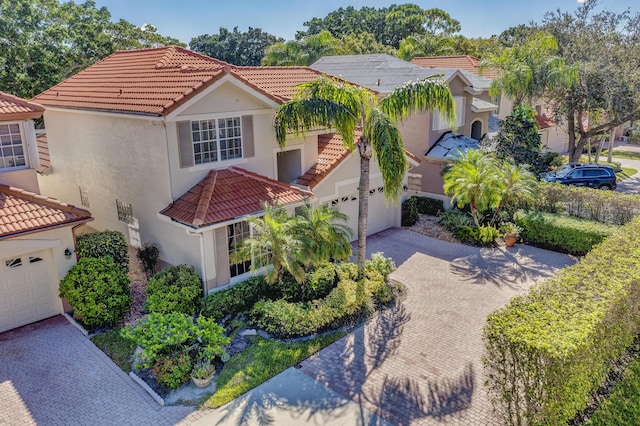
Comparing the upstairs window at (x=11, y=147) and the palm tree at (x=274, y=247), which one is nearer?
the palm tree at (x=274, y=247)

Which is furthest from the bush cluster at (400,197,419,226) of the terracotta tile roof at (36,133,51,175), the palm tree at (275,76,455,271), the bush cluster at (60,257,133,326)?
the terracotta tile roof at (36,133,51,175)

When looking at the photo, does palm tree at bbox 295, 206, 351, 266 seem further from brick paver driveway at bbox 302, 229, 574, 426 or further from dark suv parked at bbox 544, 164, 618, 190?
dark suv parked at bbox 544, 164, 618, 190

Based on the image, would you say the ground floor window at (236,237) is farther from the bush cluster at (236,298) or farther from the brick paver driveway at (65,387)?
the brick paver driveway at (65,387)

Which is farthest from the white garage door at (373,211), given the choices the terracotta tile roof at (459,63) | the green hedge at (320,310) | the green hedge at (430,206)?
the terracotta tile roof at (459,63)

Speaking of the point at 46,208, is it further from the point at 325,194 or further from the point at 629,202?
the point at 629,202

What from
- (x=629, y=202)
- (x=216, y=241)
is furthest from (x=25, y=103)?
(x=629, y=202)
